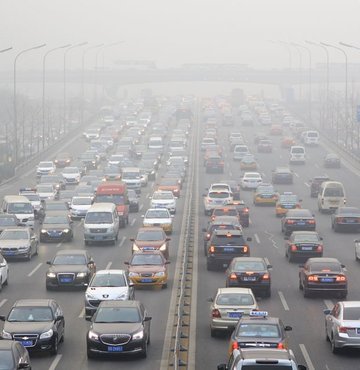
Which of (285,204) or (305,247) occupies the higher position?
(305,247)

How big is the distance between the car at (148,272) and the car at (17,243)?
802 centimetres

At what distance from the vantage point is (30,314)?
1268 inches

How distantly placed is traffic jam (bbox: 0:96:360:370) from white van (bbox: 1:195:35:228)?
95 mm

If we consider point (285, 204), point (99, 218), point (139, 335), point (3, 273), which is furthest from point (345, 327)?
point (285, 204)

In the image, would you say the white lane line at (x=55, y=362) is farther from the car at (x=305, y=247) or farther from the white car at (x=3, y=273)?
the car at (x=305, y=247)

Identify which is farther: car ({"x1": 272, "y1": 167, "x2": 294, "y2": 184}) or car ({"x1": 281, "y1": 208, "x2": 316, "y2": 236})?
car ({"x1": 272, "y1": 167, "x2": 294, "y2": 184})

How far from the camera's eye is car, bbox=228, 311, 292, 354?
28656mm

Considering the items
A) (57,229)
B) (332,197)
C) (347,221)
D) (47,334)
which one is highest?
(47,334)

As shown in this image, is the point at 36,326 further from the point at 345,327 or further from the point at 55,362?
the point at 345,327

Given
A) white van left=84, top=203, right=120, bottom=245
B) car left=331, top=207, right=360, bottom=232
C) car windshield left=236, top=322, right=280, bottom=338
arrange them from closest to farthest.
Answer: car windshield left=236, top=322, right=280, bottom=338 → white van left=84, top=203, right=120, bottom=245 → car left=331, top=207, right=360, bottom=232

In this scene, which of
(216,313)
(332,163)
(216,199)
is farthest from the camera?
(332,163)

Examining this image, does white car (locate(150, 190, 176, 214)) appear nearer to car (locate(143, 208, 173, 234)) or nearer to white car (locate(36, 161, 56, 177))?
car (locate(143, 208, 173, 234))

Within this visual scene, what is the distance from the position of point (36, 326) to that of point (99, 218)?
27.0 meters

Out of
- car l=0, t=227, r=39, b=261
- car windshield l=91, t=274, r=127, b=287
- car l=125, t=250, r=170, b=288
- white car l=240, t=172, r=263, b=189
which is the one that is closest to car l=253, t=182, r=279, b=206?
white car l=240, t=172, r=263, b=189
